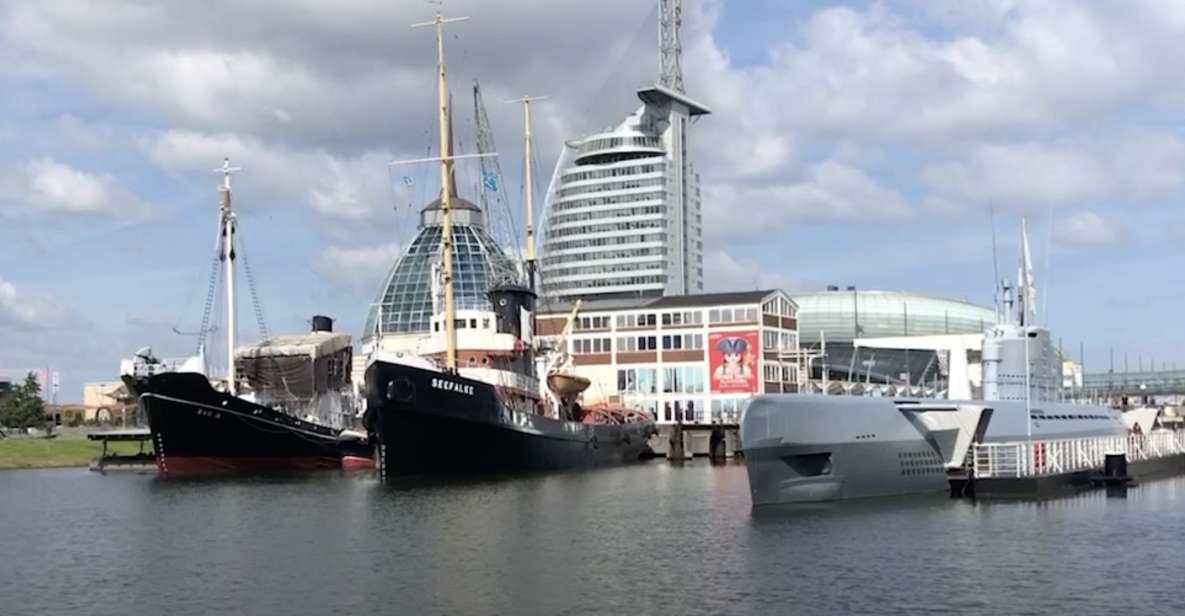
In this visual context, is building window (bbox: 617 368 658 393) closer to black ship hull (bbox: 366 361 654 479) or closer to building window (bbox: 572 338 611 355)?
building window (bbox: 572 338 611 355)

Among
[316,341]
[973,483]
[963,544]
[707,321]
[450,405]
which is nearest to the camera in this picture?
[963,544]

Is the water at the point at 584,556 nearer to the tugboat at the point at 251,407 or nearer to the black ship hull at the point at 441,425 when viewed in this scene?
the black ship hull at the point at 441,425

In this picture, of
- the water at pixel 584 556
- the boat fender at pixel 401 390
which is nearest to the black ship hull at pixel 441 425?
the boat fender at pixel 401 390

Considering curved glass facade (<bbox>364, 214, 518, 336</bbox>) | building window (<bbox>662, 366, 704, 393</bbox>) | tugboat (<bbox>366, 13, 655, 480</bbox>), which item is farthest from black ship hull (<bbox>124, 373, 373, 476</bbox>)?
curved glass facade (<bbox>364, 214, 518, 336</bbox>)

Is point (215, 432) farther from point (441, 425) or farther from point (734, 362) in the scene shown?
point (734, 362)

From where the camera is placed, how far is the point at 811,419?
53.6 meters

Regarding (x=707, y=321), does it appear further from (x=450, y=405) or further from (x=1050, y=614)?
(x=1050, y=614)

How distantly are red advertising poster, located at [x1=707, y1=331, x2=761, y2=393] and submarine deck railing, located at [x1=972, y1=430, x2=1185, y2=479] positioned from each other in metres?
56.8

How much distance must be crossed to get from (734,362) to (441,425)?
62.4 m

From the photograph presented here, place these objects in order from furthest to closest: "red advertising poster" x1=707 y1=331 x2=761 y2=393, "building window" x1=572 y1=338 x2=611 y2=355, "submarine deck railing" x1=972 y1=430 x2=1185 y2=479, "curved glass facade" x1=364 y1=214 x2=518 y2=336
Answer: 1. "curved glass facade" x1=364 y1=214 x2=518 y2=336
2. "building window" x1=572 y1=338 x2=611 y2=355
3. "red advertising poster" x1=707 y1=331 x2=761 y2=393
4. "submarine deck railing" x1=972 y1=430 x2=1185 y2=479

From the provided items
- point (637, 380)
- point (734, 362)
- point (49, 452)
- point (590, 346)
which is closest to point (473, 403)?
point (49, 452)

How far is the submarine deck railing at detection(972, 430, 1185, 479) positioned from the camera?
→ 5872cm

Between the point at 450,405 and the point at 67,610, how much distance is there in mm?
41284

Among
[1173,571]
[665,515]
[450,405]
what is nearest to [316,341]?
[450,405]
